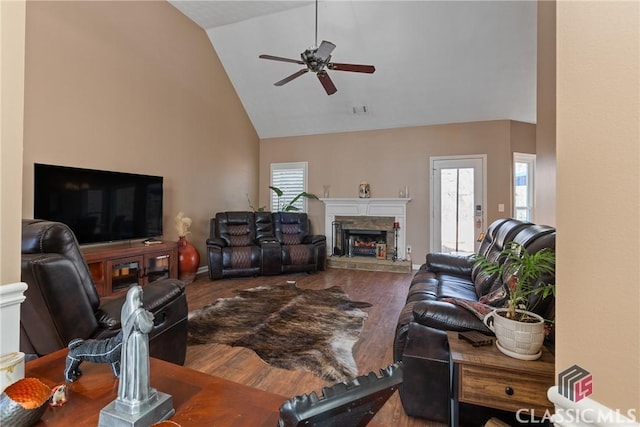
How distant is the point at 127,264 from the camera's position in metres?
3.75

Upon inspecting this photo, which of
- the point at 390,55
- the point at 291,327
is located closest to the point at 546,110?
the point at 390,55

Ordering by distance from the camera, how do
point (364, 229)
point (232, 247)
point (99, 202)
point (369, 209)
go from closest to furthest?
point (99, 202) < point (232, 247) < point (369, 209) < point (364, 229)

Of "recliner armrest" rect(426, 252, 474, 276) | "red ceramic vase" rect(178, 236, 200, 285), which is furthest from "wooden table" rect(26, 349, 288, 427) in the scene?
"red ceramic vase" rect(178, 236, 200, 285)

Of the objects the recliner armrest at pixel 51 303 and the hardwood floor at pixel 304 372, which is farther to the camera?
the hardwood floor at pixel 304 372

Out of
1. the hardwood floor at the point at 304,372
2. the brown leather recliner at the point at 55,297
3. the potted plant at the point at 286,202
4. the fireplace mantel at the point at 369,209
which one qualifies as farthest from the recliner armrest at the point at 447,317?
the potted plant at the point at 286,202

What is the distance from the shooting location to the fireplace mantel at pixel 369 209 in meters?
6.11

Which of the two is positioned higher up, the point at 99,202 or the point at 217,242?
the point at 99,202

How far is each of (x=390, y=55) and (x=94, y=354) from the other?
17.5ft

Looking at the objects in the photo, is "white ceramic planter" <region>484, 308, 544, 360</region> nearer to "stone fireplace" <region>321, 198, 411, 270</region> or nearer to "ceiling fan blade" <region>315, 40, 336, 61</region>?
"ceiling fan blade" <region>315, 40, 336, 61</region>

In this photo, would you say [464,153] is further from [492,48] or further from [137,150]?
[137,150]

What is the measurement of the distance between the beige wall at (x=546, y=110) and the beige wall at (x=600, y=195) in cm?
257

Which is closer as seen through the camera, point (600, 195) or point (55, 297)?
point (600, 195)

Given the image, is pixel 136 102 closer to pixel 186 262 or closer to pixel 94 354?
pixel 186 262

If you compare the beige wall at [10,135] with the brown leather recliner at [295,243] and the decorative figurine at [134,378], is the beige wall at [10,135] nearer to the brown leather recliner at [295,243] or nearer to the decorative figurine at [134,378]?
the decorative figurine at [134,378]
